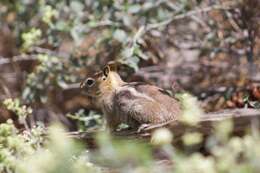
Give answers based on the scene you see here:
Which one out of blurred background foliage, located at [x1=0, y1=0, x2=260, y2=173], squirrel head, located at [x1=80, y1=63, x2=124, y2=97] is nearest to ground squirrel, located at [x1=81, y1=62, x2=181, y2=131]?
squirrel head, located at [x1=80, y1=63, x2=124, y2=97]

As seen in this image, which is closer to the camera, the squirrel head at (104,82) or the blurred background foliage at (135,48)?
the squirrel head at (104,82)

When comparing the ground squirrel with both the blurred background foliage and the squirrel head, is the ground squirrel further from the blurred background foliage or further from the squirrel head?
the blurred background foliage

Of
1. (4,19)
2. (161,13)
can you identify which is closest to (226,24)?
(161,13)

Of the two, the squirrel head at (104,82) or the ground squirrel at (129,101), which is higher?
the squirrel head at (104,82)

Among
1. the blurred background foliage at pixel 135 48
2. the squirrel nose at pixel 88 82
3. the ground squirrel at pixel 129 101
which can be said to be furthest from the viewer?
the blurred background foliage at pixel 135 48

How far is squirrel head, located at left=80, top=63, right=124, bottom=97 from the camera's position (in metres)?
6.06

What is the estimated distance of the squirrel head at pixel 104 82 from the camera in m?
6.06

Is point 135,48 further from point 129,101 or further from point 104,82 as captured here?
point 129,101

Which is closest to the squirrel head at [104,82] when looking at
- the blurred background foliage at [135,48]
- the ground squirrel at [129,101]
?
the ground squirrel at [129,101]

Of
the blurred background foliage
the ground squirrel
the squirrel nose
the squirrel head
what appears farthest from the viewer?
the blurred background foliage

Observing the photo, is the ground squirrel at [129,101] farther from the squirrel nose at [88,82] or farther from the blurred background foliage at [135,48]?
the blurred background foliage at [135,48]

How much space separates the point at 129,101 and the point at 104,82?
0.69m

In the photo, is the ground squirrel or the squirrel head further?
the squirrel head

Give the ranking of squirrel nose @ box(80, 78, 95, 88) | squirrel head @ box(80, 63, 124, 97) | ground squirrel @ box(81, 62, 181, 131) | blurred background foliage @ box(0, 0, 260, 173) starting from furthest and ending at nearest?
1. blurred background foliage @ box(0, 0, 260, 173)
2. squirrel nose @ box(80, 78, 95, 88)
3. squirrel head @ box(80, 63, 124, 97)
4. ground squirrel @ box(81, 62, 181, 131)
